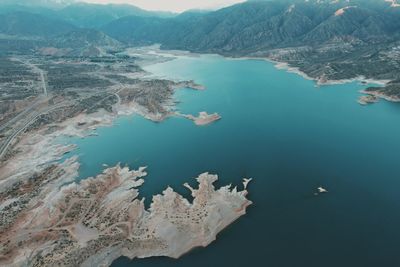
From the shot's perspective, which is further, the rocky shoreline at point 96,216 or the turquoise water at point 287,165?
the rocky shoreline at point 96,216

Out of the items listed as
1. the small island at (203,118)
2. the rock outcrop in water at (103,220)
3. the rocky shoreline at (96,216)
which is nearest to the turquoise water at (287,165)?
the rocky shoreline at (96,216)

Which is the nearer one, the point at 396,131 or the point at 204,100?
the point at 396,131

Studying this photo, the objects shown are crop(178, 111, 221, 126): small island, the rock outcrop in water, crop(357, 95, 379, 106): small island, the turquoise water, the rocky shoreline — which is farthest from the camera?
crop(357, 95, 379, 106): small island

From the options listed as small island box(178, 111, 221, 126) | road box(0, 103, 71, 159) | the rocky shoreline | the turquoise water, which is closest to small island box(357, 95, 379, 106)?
the turquoise water

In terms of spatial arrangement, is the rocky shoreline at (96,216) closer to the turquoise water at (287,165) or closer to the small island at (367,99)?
the turquoise water at (287,165)

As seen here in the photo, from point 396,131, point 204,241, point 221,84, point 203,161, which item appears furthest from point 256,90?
point 204,241

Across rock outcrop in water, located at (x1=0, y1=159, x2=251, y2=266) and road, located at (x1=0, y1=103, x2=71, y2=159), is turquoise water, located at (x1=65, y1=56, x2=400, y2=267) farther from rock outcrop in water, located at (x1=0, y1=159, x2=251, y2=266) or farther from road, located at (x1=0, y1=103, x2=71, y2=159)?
road, located at (x1=0, y1=103, x2=71, y2=159)

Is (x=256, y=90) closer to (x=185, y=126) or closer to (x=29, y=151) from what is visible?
(x=185, y=126)
